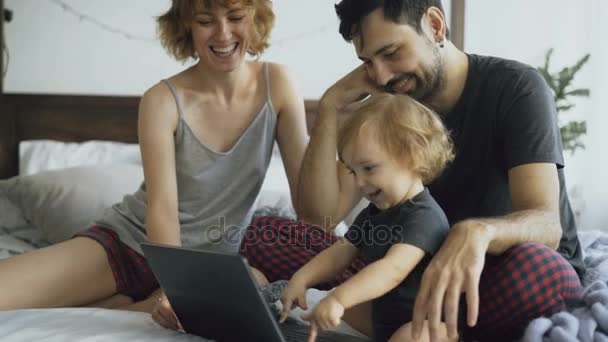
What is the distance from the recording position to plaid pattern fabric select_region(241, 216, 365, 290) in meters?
1.85

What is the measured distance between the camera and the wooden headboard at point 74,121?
3.17 metres

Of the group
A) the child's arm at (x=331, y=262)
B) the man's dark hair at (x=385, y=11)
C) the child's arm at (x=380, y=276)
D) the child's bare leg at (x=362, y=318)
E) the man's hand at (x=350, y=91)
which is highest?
the man's dark hair at (x=385, y=11)

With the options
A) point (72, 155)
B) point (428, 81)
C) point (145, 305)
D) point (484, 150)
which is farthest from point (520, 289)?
point (72, 155)

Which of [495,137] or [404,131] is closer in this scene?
[404,131]

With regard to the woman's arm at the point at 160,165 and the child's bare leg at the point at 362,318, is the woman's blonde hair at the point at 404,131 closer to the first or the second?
the child's bare leg at the point at 362,318

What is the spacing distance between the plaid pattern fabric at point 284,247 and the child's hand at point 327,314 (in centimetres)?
63

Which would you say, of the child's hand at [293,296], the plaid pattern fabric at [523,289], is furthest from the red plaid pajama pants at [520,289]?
the child's hand at [293,296]

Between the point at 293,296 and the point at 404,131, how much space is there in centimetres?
38

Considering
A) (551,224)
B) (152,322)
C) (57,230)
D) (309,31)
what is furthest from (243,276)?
(309,31)

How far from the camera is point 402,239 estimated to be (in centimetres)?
127

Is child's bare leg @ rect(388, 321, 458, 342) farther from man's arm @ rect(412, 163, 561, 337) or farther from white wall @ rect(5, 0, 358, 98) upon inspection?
A: white wall @ rect(5, 0, 358, 98)

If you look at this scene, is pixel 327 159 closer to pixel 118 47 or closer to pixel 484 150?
pixel 484 150

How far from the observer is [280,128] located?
2.06 metres

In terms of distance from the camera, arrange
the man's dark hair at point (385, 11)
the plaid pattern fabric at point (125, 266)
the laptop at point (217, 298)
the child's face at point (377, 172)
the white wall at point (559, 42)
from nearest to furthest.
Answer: the laptop at point (217, 298)
the child's face at point (377, 172)
the man's dark hair at point (385, 11)
the plaid pattern fabric at point (125, 266)
the white wall at point (559, 42)
